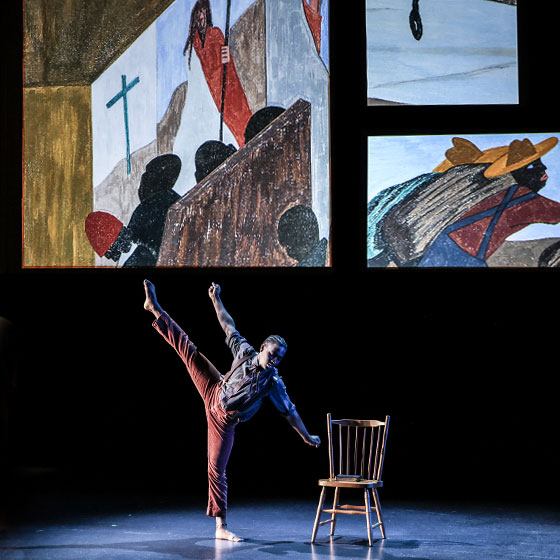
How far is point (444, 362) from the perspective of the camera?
6441mm

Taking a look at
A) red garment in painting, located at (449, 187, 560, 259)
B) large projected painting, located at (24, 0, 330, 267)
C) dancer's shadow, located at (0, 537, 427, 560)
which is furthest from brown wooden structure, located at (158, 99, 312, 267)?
dancer's shadow, located at (0, 537, 427, 560)

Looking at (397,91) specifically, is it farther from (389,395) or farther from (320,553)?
(320,553)

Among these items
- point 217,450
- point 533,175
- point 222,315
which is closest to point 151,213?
point 222,315

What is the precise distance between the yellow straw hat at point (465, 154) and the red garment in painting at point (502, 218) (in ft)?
0.92

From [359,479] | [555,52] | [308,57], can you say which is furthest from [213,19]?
[359,479]

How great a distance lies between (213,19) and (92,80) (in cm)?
100

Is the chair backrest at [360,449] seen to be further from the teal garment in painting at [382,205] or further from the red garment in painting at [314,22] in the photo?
the red garment in painting at [314,22]

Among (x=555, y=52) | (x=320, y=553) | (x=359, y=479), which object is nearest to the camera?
(x=320, y=553)

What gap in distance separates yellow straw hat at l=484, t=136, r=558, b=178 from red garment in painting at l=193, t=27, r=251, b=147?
1.79 metres

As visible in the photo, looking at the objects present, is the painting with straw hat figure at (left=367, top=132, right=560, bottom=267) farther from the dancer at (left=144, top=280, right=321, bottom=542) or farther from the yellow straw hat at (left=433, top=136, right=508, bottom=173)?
the dancer at (left=144, top=280, right=321, bottom=542)

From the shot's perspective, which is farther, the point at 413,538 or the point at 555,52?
the point at 555,52

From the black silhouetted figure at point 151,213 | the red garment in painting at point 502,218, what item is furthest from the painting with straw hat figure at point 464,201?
the black silhouetted figure at point 151,213

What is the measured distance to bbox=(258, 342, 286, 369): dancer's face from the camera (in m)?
4.50

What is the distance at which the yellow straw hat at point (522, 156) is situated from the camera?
20.8 ft
